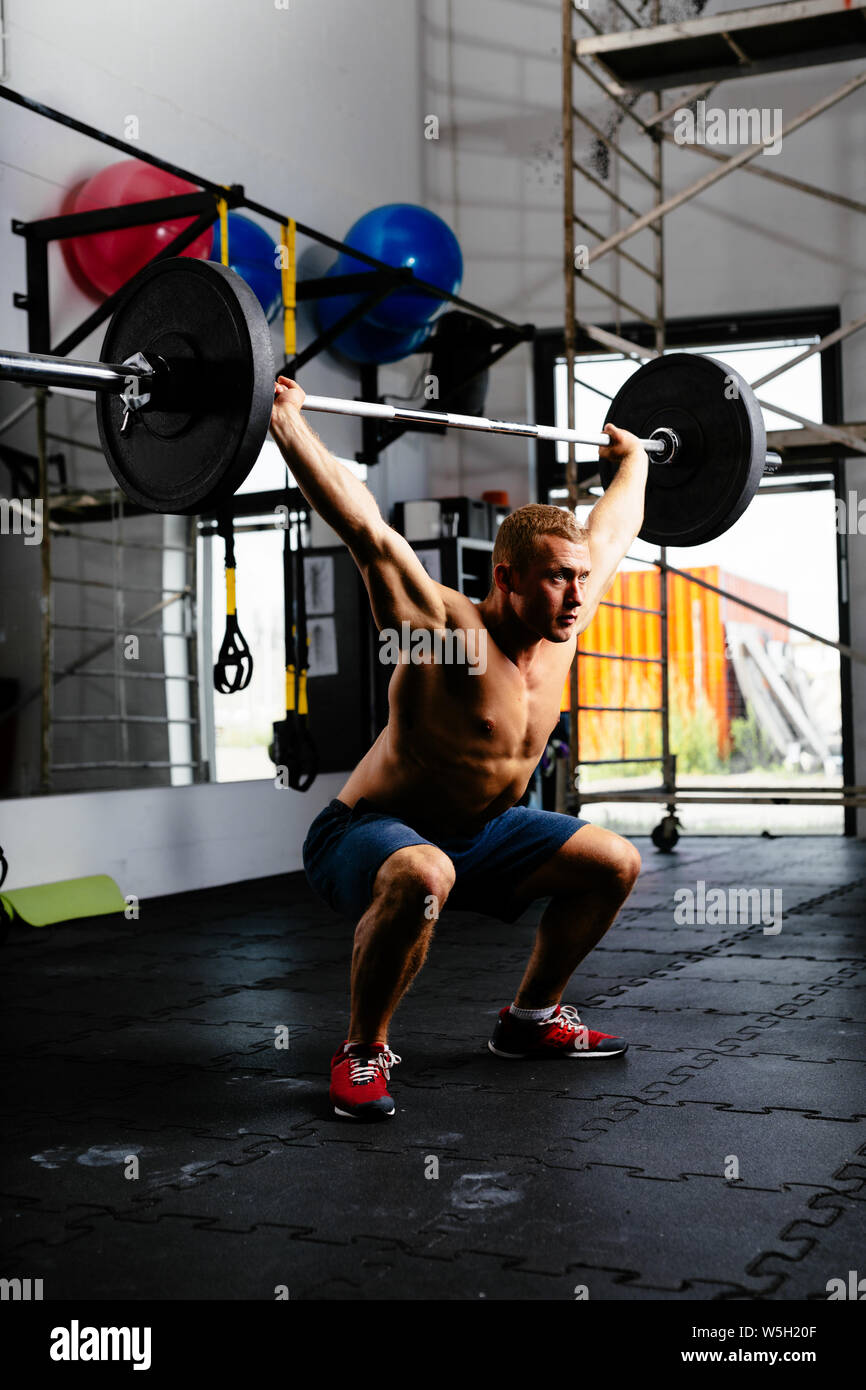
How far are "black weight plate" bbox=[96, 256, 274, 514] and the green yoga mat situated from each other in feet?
7.32

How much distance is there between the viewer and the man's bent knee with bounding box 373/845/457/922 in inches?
87.1

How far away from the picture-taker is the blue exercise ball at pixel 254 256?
4.80 meters

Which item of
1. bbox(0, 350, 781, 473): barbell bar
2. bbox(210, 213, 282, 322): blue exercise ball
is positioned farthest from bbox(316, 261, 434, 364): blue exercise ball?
bbox(0, 350, 781, 473): barbell bar

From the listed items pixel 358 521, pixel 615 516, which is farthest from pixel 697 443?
pixel 358 521

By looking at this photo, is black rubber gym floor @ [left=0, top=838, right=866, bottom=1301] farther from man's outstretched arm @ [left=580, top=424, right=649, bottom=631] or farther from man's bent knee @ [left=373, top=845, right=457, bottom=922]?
man's outstretched arm @ [left=580, top=424, right=649, bottom=631]

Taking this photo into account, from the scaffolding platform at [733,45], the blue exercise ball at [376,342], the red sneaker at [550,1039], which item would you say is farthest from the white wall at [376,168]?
the red sneaker at [550,1039]

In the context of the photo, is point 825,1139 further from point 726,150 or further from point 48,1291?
point 726,150

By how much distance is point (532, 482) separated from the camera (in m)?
7.15

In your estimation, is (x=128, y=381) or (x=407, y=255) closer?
(x=128, y=381)

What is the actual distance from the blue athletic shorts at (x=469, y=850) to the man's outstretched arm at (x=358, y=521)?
39 cm

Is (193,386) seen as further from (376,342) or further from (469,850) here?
(376,342)

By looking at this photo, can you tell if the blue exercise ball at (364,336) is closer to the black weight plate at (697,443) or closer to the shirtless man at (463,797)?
the black weight plate at (697,443)

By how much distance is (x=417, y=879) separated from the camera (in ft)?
7.25

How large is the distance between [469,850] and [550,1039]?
0.43m
